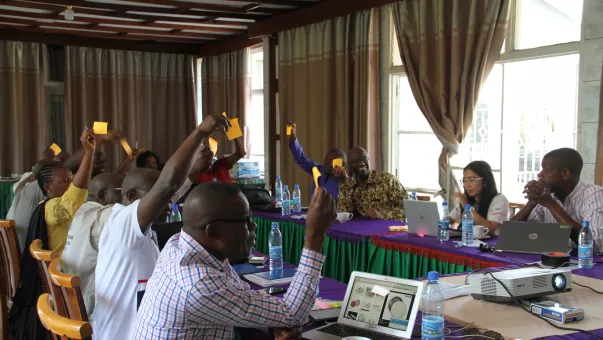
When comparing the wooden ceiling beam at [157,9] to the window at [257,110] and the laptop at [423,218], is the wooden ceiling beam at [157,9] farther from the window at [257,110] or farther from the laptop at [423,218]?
the laptop at [423,218]

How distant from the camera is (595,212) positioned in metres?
3.19

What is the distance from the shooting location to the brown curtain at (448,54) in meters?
4.73

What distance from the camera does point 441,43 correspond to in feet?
16.8

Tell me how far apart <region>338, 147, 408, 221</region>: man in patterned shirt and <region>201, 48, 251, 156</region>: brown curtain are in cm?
379

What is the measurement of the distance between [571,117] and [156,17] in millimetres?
5098

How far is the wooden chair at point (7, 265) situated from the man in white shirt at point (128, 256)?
3.76 feet

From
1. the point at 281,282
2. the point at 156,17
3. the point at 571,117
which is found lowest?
the point at 281,282

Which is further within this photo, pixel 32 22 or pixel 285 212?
pixel 32 22

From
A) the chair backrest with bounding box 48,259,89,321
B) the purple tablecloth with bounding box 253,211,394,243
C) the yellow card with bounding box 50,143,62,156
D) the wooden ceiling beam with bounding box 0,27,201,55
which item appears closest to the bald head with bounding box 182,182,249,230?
the chair backrest with bounding box 48,259,89,321

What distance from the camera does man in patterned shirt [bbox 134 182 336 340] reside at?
151 centimetres

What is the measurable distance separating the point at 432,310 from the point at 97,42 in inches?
322

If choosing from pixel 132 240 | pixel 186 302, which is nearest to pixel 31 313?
pixel 132 240

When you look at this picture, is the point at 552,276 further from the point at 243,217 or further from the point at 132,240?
the point at 132,240

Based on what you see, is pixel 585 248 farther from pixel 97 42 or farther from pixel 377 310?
pixel 97 42
